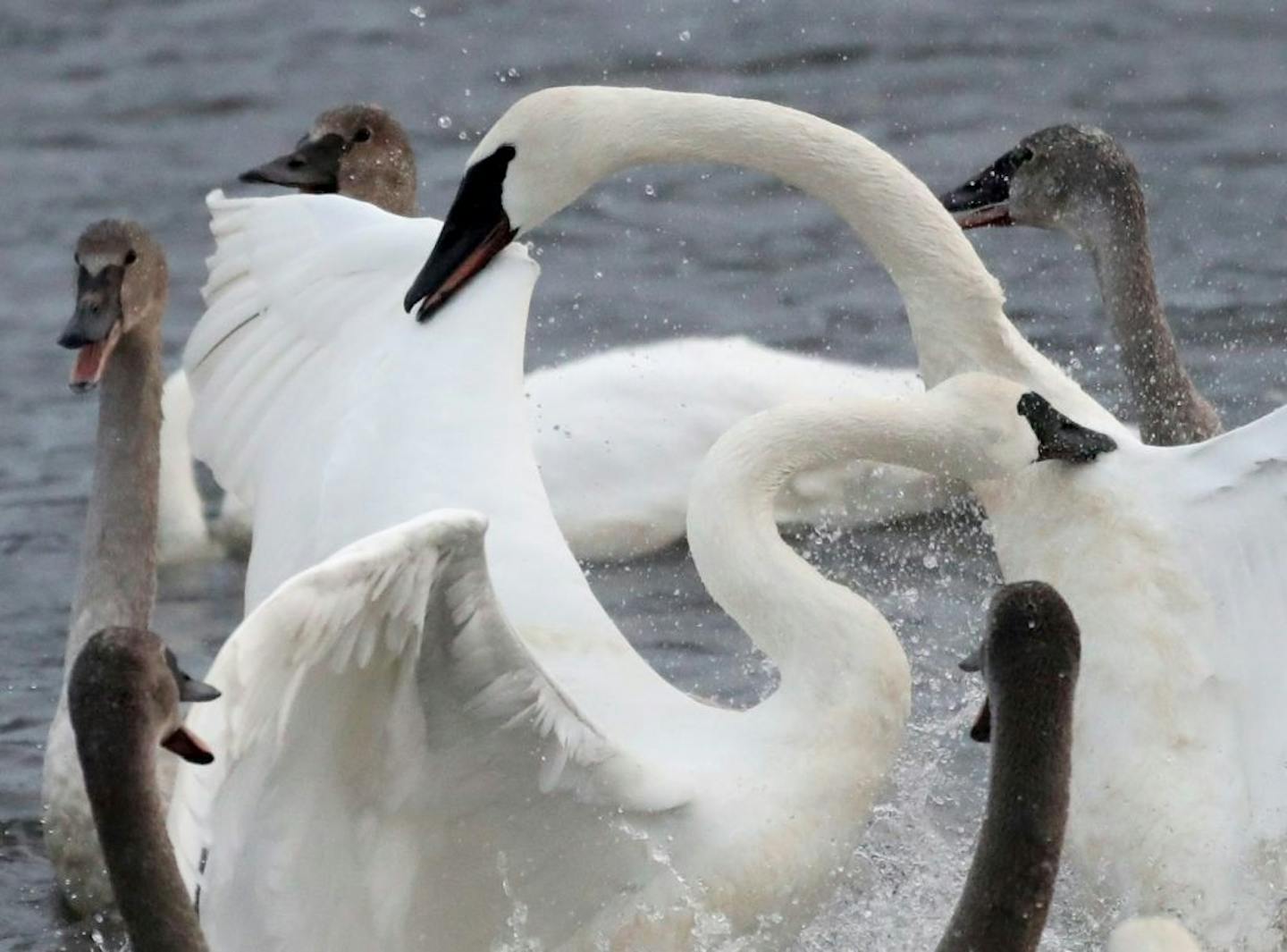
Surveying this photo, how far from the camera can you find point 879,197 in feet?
23.0

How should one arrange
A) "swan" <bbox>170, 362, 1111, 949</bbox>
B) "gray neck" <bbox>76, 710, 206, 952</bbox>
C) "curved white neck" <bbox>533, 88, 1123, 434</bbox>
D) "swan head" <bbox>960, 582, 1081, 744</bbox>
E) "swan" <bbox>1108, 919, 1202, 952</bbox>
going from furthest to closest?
1. "curved white neck" <bbox>533, 88, 1123, 434</bbox>
2. "swan" <bbox>1108, 919, 1202, 952</bbox>
3. "swan head" <bbox>960, 582, 1081, 744</bbox>
4. "gray neck" <bbox>76, 710, 206, 952</bbox>
5. "swan" <bbox>170, 362, 1111, 949</bbox>

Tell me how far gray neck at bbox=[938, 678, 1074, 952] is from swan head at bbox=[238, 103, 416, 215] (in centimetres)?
426

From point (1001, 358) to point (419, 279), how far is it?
1.30 meters

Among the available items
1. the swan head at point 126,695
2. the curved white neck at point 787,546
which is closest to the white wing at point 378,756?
the swan head at point 126,695

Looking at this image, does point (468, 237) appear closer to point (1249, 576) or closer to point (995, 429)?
point (995, 429)

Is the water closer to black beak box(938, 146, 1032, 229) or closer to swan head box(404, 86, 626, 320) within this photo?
black beak box(938, 146, 1032, 229)

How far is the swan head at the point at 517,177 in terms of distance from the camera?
6605 millimetres

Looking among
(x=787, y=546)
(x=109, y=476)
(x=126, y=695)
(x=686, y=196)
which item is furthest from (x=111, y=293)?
(x=686, y=196)

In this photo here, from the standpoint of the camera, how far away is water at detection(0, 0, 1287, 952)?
8758 mm

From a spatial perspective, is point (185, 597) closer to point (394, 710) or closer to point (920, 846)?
point (920, 846)

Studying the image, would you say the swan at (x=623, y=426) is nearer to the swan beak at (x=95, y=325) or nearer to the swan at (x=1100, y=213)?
the swan at (x=1100, y=213)

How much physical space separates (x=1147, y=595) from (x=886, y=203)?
3.73ft

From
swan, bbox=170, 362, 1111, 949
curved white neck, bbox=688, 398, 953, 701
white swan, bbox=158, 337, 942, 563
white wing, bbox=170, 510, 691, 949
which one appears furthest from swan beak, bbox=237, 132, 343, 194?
white wing, bbox=170, 510, 691, 949

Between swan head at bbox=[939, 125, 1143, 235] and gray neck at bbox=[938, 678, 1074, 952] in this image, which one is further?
swan head at bbox=[939, 125, 1143, 235]
